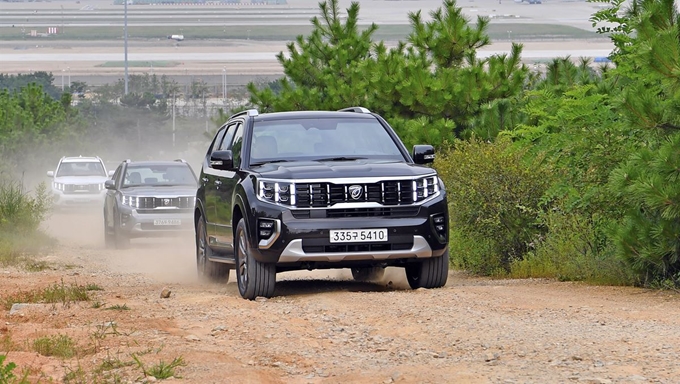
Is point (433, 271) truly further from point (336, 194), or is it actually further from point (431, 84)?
point (431, 84)

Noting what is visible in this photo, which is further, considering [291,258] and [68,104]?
[68,104]

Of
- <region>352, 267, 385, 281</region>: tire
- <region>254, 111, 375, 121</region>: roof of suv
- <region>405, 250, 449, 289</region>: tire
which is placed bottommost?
<region>352, 267, 385, 281</region>: tire

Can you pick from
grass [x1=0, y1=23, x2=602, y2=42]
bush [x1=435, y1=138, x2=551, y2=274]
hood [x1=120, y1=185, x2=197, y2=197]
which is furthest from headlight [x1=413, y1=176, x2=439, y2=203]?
grass [x1=0, y1=23, x2=602, y2=42]

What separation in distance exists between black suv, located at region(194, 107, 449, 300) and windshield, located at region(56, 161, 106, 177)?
77.5 ft

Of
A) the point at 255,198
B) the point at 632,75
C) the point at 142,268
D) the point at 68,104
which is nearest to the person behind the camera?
the point at 255,198

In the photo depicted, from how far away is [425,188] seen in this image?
524 inches

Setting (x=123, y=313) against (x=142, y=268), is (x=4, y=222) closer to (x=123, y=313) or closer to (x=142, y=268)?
(x=142, y=268)

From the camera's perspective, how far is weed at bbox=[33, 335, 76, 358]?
32.7ft

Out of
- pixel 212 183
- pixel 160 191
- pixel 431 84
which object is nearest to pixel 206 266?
pixel 212 183

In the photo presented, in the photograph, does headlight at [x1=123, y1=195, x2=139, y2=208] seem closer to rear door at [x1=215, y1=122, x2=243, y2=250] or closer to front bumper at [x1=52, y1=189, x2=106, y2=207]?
rear door at [x1=215, y1=122, x2=243, y2=250]

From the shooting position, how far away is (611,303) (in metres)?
12.2

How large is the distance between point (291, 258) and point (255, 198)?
671mm

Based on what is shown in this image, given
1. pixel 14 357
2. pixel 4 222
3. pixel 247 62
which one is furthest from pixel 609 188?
pixel 247 62

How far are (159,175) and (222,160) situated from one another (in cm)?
1326
